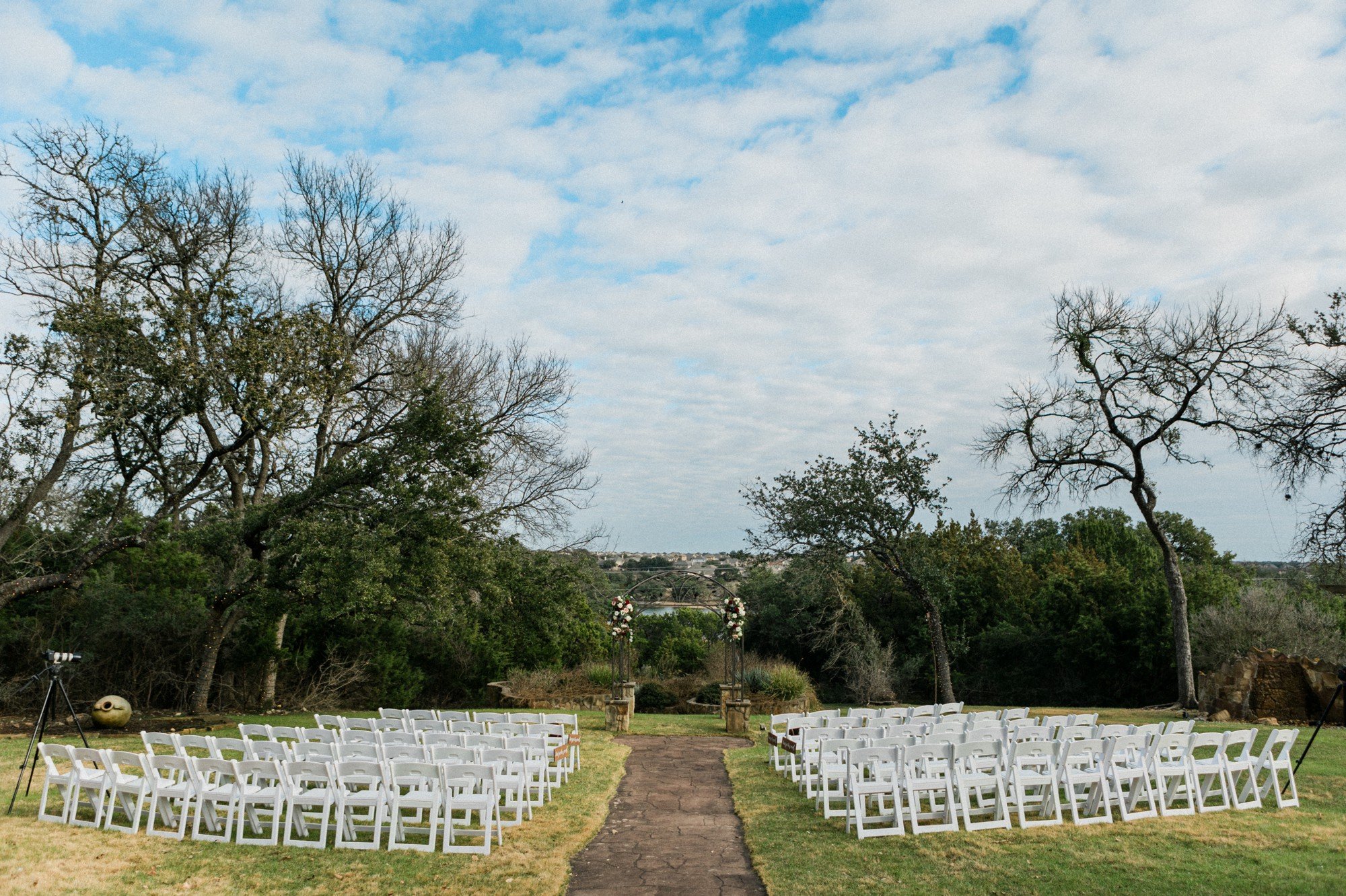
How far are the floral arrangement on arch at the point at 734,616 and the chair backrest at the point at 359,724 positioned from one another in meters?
7.48

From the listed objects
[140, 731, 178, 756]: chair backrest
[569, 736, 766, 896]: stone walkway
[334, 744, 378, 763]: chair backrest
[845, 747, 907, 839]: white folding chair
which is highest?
[140, 731, 178, 756]: chair backrest

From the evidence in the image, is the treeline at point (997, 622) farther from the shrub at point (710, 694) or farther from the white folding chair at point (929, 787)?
the white folding chair at point (929, 787)

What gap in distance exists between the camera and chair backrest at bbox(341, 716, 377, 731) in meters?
9.69

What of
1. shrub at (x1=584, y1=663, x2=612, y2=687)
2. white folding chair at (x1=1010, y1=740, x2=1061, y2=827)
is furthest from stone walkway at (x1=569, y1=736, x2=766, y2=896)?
shrub at (x1=584, y1=663, x2=612, y2=687)

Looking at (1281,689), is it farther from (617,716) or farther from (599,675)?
(599,675)

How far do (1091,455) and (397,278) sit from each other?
1805cm

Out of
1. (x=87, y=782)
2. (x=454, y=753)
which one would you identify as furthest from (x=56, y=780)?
(x=454, y=753)

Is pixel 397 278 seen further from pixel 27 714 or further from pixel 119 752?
pixel 119 752

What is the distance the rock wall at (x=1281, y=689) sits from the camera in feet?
50.9

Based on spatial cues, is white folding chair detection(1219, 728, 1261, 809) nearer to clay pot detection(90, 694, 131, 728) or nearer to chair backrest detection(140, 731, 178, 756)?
chair backrest detection(140, 731, 178, 756)

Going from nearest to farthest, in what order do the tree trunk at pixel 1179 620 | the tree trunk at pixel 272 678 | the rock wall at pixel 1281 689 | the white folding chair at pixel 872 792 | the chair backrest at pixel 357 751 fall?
the white folding chair at pixel 872 792 < the chair backrest at pixel 357 751 < the rock wall at pixel 1281 689 < the tree trunk at pixel 1179 620 < the tree trunk at pixel 272 678

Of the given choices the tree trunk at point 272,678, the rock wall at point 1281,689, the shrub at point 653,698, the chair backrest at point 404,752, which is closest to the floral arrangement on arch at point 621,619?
the shrub at point 653,698

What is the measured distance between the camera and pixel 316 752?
27.1 feet

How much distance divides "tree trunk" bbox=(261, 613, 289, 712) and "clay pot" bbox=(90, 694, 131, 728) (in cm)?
453
